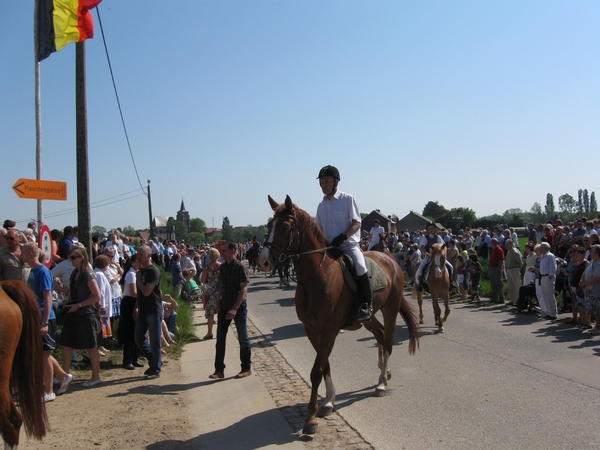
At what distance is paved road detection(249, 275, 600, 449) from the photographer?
16.4 ft

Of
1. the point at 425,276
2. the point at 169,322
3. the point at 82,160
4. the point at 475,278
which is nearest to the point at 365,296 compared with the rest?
the point at 169,322

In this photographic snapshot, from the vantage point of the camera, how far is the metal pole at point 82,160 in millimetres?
9984

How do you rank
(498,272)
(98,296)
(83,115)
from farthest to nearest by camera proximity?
(498,272) < (83,115) < (98,296)

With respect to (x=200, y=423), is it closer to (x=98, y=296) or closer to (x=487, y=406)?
(x=98, y=296)

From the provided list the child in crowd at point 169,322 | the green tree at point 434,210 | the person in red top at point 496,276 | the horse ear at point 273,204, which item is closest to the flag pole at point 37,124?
the child in crowd at point 169,322

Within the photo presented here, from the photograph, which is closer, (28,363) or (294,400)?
(28,363)

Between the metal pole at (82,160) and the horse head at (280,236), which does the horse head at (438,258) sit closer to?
the horse head at (280,236)

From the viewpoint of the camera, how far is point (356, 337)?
10656 millimetres

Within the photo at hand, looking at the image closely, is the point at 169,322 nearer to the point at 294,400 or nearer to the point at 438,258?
the point at 294,400

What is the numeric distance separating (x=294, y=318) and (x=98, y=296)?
733 centimetres

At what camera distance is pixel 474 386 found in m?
6.64

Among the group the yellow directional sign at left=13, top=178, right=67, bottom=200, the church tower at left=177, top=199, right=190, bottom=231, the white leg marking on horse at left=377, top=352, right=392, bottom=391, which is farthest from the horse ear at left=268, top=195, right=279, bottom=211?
the church tower at left=177, top=199, right=190, bottom=231

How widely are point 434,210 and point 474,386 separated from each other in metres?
109

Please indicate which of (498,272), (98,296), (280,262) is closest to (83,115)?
(98,296)
